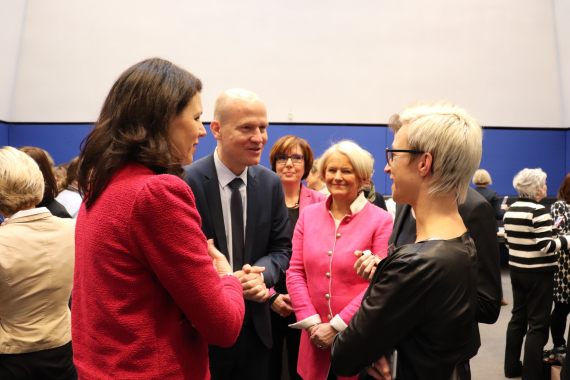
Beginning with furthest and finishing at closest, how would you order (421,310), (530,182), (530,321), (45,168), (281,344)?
(530,182) → (530,321) → (281,344) → (45,168) → (421,310)

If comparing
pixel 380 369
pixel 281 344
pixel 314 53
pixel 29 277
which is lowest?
pixel 281 344

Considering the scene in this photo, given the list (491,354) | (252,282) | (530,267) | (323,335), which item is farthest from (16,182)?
(491,354)

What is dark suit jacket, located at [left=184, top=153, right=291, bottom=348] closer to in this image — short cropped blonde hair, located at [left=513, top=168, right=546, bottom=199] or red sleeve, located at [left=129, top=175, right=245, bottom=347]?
red sleeve, located at [left=129, top=175, right=245, bottom=347]

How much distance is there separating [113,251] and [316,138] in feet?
22.8

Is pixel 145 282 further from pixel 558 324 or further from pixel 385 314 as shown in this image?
pixel 558 324

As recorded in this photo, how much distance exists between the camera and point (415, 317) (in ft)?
4.00

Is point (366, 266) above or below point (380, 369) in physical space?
above

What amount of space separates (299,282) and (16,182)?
4.64ft

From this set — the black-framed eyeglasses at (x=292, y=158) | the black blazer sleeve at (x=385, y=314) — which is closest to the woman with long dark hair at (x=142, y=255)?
the black blazer sleeve at (x=385, y=314)

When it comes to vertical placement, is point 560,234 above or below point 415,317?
above

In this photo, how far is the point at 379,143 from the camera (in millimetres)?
7879

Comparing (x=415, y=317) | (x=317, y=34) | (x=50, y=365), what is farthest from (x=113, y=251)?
(x=317, y=34)

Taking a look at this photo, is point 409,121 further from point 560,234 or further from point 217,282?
point 560,234

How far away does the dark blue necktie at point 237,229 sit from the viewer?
204cm
